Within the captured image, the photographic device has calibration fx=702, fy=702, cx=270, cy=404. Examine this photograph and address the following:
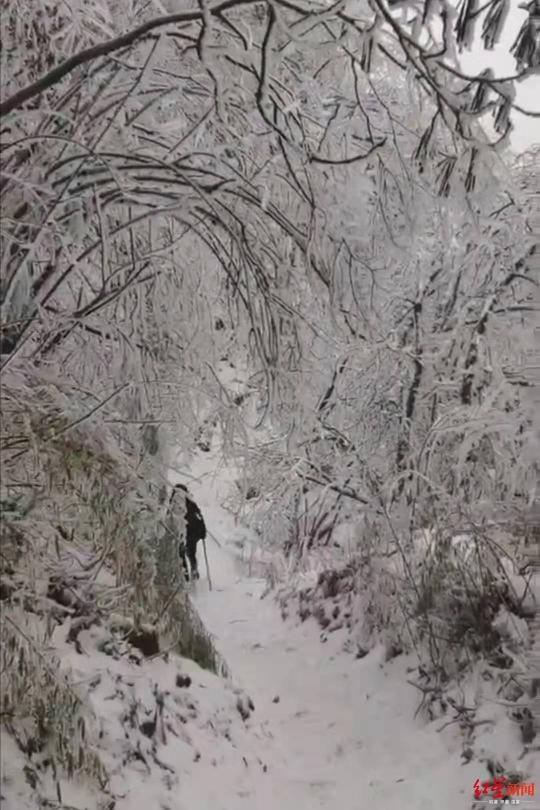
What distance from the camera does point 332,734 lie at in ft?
18.2

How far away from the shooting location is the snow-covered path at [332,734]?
14.7 feet

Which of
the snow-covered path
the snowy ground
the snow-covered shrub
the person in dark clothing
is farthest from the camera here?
the person in dark clothing

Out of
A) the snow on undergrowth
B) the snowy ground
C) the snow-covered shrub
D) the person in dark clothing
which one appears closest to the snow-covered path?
the snowy ground

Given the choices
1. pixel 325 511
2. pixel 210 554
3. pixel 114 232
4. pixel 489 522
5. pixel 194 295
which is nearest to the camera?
pixel 114 232

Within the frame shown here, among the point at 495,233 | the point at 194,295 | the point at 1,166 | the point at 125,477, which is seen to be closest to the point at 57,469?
the point at 125,477

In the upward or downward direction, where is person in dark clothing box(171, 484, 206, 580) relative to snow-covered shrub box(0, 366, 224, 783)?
downward

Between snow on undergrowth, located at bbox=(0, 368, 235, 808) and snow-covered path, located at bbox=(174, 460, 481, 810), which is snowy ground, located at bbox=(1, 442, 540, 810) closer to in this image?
snow-covered path, located at bbox=(174, 460, 481, 810)

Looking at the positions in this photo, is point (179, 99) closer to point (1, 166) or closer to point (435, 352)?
point (1, 166)

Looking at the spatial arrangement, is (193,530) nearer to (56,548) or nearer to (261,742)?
(261,742)

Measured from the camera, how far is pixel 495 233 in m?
7.12

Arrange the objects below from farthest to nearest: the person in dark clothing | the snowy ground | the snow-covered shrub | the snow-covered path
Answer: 1. the person in dark clothing
2. the snow-covered path
3. the snowy ground
4. the snow-covered shrub

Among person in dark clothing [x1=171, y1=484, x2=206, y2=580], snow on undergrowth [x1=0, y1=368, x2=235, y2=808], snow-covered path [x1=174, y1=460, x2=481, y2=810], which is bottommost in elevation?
snow-covered path [x1=174, y1=460, x2=481, y2=810]

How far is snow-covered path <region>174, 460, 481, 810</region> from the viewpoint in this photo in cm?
448

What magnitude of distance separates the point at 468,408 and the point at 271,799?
3.30m
